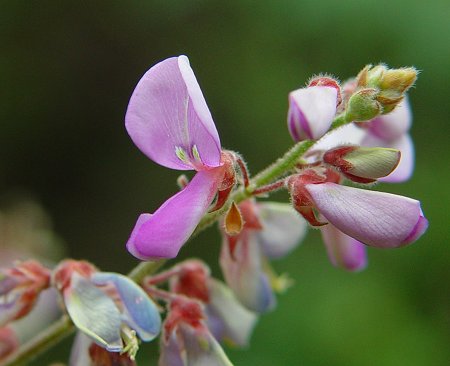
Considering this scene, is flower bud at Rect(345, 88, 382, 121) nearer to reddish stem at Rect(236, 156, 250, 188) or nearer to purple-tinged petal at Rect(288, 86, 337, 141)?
purple-tinged petal at Rect(288, 86, 337, 141)

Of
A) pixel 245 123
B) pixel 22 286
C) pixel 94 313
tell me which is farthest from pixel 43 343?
pixel 245 123

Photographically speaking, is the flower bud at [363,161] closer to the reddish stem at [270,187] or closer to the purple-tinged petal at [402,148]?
the reddish stem at [270,187]

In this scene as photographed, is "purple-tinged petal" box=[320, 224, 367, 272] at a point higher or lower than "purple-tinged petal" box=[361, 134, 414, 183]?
lower

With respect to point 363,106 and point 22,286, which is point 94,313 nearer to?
point 22,286

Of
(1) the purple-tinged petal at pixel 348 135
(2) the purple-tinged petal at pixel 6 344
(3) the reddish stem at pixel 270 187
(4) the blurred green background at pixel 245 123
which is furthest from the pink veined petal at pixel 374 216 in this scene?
(4) the blurred green background at pixel 245 123

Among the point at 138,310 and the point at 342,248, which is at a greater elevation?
the point at 138,310

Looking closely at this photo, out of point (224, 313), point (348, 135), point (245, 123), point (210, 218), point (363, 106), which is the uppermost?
point (363, 106)

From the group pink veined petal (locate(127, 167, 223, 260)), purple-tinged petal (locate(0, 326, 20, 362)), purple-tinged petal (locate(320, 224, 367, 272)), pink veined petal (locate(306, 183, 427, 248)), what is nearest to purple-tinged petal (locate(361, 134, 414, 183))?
purple-tinged petal (locate(320, 224, 367, 272))
